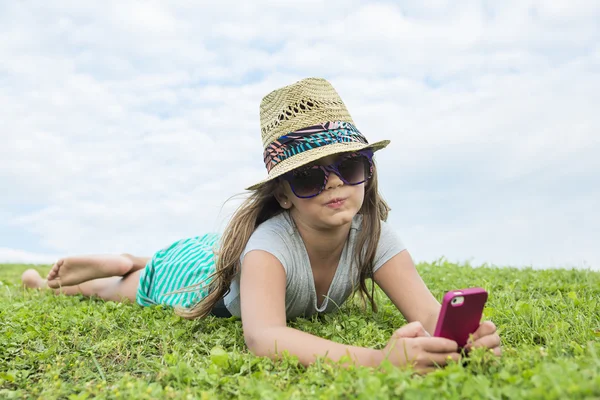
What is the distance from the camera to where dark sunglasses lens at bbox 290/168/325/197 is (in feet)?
13.2

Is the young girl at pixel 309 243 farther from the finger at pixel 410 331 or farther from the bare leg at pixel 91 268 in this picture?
the bare leg at pixel 91 268

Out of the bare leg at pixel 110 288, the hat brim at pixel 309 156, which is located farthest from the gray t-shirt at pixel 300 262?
the bare leg at pixel 110 288

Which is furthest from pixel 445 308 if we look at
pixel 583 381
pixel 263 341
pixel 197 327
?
pixel 197 327

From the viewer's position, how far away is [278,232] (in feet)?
14.5

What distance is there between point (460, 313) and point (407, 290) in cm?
130

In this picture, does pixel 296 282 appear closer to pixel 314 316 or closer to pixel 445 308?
pixel 314 316

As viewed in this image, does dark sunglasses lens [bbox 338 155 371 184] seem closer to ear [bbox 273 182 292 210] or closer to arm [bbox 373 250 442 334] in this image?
ear [bbox 273 182 292 210]

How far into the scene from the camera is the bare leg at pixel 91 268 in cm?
661

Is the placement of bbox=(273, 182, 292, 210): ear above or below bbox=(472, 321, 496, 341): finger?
above

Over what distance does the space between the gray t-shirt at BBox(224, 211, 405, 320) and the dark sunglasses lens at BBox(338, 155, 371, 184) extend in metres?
0.66

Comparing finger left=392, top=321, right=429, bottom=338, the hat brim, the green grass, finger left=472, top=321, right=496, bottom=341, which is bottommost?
the green grass

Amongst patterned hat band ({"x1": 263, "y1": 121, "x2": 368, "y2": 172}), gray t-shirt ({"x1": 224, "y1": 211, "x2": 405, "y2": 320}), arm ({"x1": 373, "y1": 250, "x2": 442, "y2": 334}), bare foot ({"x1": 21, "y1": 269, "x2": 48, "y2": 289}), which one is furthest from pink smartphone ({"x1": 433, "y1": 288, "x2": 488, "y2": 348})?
bare foot ({"x1": 21, "y1": 269, "x2": 48, "y2": 289})

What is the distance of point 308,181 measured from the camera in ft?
13.3

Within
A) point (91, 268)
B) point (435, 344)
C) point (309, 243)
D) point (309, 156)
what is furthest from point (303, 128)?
point (91, 268)
